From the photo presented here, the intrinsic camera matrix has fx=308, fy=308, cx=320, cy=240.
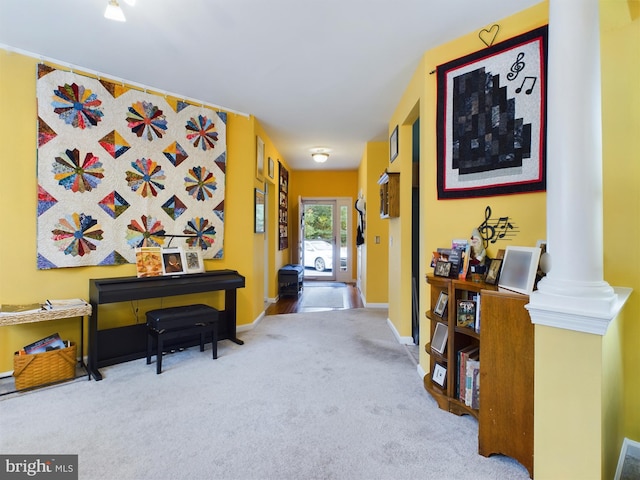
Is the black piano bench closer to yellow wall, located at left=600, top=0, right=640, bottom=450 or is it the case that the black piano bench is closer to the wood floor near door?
the wood floor near door

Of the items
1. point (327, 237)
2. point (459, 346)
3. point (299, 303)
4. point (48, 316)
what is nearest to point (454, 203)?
point (459, 346)

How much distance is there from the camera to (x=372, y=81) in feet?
9.77

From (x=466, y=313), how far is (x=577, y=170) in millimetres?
1081

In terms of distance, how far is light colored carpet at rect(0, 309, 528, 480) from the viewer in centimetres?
155

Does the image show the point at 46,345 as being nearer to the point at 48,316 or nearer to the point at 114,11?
the point at 48,316

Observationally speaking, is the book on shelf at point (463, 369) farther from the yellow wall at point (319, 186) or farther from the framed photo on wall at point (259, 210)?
the yellow wall at point (319, 186)

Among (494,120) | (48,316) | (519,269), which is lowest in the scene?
(48,316)

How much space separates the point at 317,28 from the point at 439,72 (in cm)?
99

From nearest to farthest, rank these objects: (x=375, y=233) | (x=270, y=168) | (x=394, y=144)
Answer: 1. (x=394, y=144)
2. (x=270, y=168)
3. (x=375, y=233)

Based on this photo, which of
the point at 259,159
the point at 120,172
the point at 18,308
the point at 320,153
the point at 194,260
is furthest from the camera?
the point at 320,153

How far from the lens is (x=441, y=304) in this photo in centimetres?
224

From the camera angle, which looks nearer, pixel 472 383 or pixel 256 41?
pixel 472 383

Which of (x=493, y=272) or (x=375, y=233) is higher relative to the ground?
(x=375, y=233)

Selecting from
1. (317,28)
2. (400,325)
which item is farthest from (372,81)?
(400,325)
